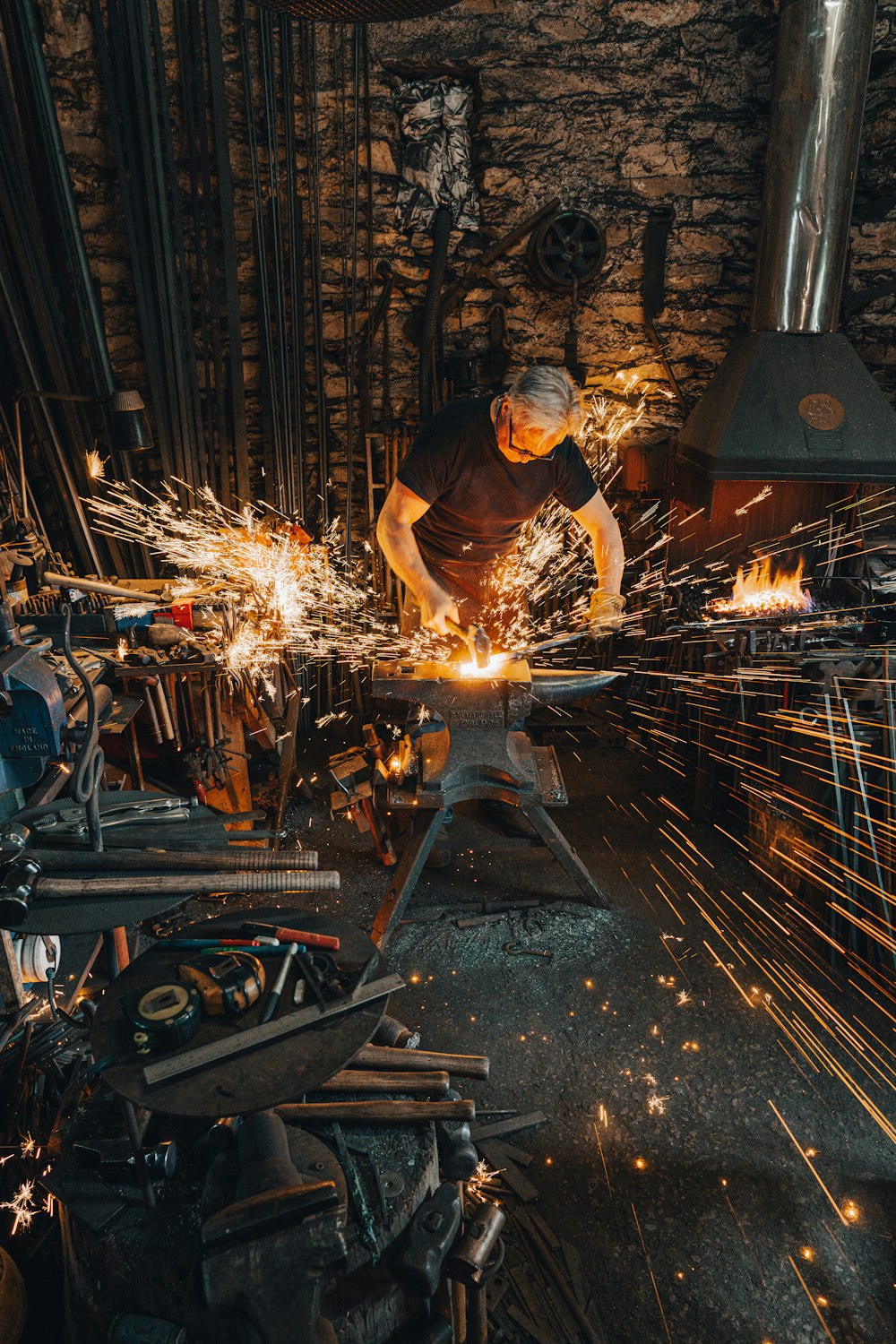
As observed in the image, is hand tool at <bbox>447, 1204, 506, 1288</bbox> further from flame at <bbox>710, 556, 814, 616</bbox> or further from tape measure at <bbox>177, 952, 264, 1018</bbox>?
flame at <bbox>710, 556, 814, 616</bbox>

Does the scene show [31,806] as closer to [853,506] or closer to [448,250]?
[448,250]

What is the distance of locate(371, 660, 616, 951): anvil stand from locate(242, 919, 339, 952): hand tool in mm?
1284

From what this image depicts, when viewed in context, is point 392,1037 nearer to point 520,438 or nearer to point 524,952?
point 524,952

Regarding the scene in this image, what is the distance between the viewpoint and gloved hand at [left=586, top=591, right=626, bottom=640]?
11.3ft

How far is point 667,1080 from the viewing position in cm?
282

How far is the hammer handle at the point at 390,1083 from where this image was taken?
205cm

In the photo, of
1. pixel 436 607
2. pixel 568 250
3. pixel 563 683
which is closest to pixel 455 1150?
pixel 563 683

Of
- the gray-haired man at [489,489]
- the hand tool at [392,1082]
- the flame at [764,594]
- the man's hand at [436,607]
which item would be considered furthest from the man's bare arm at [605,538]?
the hand tool at [392,1082]

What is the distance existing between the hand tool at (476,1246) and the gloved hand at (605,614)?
2165mm

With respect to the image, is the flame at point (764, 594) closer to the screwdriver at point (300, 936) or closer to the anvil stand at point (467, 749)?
the anvil stand at point (467, 749)

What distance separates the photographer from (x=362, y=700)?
5.86 meters

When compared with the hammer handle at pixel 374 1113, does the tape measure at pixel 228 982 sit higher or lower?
higher

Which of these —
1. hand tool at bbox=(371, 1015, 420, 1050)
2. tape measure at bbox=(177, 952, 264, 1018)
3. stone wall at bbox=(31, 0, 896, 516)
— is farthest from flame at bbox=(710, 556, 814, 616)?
tape measure at bbox=(177, 952, 264, 1018)

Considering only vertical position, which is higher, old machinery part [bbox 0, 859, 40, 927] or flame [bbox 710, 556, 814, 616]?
flame [bbox 710, 556, 814, 616]
